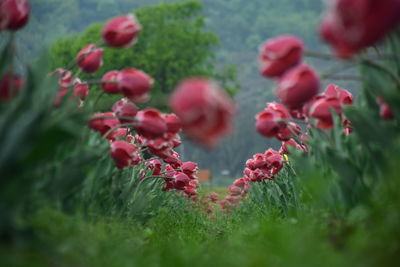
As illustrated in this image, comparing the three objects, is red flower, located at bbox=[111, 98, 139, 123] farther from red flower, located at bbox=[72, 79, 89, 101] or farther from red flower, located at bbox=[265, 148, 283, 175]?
red flower, located at bbox=[265, 148, 283, 175]

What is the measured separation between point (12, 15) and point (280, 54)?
1.06 metres

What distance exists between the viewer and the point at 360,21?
5.43 feet

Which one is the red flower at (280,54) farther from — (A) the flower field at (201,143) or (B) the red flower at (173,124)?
(B) the red flower at (173,124)

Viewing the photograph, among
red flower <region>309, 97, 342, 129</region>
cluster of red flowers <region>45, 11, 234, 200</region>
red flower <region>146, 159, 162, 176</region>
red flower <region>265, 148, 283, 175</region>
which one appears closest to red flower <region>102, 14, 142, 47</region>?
cluster of red flowers <region>45, 11, 234, 200</region>

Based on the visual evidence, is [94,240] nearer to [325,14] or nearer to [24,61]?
[24,61]

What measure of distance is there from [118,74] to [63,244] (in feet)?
3.51

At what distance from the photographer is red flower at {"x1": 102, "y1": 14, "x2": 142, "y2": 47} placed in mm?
2581

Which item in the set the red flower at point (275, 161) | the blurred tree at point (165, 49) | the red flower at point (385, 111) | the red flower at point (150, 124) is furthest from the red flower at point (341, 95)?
the blurred tree at point (165, 49)

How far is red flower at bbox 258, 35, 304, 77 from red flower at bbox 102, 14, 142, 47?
70 cm

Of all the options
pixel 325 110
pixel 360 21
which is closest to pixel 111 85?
pixel 325 110

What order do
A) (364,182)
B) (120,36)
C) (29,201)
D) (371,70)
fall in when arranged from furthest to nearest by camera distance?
(120,36) < (364,182) < (371,70) < (29,201)

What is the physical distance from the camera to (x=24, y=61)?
86.7 inches

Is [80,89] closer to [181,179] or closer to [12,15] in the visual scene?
[12,15]

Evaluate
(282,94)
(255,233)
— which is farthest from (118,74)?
(255,233)
